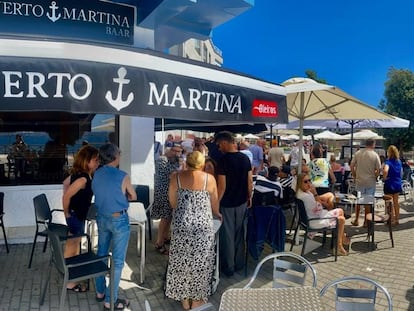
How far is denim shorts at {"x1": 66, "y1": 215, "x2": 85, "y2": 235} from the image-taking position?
4.09m

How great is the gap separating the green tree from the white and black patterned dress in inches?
692

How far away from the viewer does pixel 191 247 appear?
3.63 m

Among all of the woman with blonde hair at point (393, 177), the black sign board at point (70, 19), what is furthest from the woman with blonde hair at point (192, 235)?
the woman with blonde hair at point (393, 177)

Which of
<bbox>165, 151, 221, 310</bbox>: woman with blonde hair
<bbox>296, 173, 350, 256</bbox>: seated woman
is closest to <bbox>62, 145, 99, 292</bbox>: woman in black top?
<bbox>165, 151, 221, 310</bbox>: woman with blonde hair

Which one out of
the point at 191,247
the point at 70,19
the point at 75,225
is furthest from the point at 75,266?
the point at 70,19

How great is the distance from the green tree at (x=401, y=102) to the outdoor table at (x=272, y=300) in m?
18.3

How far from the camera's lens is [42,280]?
4.39m

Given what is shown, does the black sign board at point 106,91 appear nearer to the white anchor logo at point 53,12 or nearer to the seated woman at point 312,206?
the seated woman at point 312,206

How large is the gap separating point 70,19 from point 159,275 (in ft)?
13.3

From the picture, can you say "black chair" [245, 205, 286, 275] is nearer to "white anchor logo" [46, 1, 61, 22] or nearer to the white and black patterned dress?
the white and black patterned dress

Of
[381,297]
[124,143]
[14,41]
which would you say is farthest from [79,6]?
[381,297]

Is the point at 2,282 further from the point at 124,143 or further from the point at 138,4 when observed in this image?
the point at 138,4

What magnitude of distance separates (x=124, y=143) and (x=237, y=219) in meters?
2.76

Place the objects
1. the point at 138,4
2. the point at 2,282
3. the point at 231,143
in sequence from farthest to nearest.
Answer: the point at 138,4 → the point at 231,143 → the point at 2,282
